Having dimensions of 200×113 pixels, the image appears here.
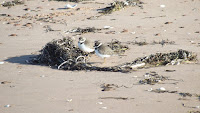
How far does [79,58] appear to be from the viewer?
7285mm

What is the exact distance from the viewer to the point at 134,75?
21.1 feet

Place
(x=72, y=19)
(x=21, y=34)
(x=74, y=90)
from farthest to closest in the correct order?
(x=72, y=19) < (x=21, y=34) < (x=74, y=90)

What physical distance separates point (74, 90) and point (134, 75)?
4.03 ft

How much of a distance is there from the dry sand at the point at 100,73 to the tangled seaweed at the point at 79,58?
0.19m

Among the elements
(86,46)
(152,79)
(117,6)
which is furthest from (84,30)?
(152,79)

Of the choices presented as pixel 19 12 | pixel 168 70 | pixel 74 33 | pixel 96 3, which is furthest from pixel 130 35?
pixel 19 12

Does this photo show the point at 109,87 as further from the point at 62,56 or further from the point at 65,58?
the point at 62,56

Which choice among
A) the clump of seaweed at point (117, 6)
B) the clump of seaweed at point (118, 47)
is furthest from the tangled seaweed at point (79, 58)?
the clump of seaweed at point (117, 6)

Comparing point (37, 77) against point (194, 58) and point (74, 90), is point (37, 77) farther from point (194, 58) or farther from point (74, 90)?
point (194, 58)

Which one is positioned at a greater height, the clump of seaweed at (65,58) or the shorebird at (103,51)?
the shorebird at (103,51)

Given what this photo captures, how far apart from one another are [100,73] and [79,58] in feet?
2.63

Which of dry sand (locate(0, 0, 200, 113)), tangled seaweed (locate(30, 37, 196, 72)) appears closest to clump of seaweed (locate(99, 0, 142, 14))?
dry sand (locate(0, 0, 200, 113))

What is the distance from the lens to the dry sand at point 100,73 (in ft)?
16.8

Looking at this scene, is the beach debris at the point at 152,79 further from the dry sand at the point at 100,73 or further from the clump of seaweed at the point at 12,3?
the clump of seaweed at the point at 12,3
